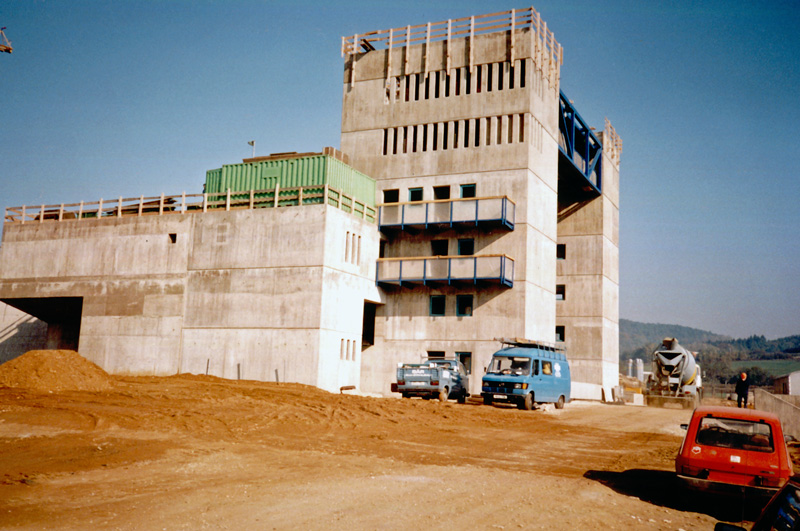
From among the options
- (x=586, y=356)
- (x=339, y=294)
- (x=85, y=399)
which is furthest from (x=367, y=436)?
(x=586, y=356)

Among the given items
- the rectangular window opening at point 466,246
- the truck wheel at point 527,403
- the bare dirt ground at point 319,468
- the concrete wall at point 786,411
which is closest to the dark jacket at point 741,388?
the concrete wall at point 786,411

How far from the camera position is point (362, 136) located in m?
41.1

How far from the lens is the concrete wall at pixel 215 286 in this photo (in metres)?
32.7

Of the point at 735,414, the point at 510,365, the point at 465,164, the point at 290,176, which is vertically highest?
the point at 465,164

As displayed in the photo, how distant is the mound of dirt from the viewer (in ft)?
80.7

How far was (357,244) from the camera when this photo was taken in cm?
3600

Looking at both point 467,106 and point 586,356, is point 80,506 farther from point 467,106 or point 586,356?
point 586,356

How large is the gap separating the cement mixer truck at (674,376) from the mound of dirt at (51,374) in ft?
94.0

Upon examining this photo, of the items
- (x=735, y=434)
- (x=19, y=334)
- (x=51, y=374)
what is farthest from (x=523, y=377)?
(x=19, y=334)

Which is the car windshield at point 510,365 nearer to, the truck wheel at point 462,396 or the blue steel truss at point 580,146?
the truck wheel at point 462,396

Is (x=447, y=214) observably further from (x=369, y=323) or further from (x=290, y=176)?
(x=290, y=176)

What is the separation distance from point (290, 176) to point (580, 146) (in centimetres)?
2507

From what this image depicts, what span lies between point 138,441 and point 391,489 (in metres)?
7.13

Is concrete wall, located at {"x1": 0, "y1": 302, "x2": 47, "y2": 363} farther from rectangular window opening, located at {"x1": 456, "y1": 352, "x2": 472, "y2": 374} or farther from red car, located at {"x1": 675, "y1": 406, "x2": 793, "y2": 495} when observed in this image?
red car, located at {"x1": 675, "y1": 406, "x2": 793, "y2": 495}
